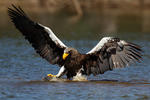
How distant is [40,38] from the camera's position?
10.4m

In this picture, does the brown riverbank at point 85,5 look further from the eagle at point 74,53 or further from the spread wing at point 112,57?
the spread wing at point 112,57

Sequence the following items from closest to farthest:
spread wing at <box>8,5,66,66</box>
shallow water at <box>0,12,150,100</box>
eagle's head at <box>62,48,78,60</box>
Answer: shallow water at <box>0,12,150,100</box> → eagle's head at <box>62,48,78,60</box> → spread wing at <box>8,5,66,66</box>

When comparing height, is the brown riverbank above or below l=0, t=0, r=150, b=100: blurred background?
above

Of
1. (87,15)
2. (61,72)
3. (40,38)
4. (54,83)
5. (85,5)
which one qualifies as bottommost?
(54,83)

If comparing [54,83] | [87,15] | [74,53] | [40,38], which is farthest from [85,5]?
[54,83]

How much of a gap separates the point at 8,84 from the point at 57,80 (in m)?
1.13

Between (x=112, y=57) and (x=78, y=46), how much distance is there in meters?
5.47

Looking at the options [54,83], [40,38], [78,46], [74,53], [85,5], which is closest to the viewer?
[54,83]

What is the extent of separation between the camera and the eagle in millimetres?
10117

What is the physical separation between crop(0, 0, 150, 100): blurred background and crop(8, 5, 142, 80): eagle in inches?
15.6

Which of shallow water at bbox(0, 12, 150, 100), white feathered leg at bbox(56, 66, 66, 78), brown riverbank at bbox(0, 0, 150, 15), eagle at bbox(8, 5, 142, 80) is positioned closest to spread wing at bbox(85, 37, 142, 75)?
eagle at bbox(8, 5, 142, 80)

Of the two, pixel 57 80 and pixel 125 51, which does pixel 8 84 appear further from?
pixel 125 51

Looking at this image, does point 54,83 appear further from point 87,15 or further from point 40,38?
point 87,15

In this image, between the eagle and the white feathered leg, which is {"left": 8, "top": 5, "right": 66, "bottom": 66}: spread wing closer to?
the eagle
